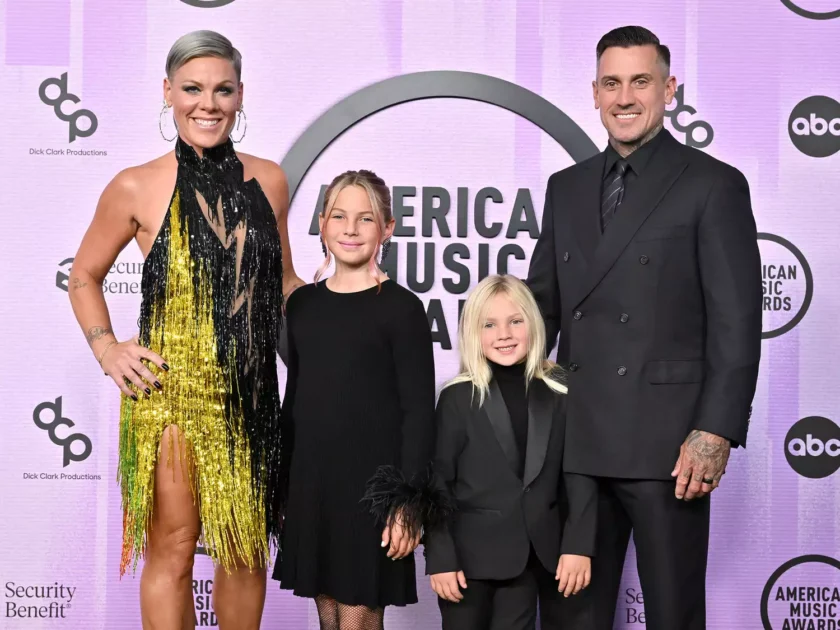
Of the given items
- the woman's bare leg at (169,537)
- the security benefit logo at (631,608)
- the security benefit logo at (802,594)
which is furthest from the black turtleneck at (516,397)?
the security benefit logo at (802,594)

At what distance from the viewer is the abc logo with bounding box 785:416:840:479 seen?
3.22 metres

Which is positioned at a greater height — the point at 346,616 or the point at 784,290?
the point at 784,290

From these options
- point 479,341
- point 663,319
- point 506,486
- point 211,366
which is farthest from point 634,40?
point 211,366

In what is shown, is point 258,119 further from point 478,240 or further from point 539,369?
point 539,369

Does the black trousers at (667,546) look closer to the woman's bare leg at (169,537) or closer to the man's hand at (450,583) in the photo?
the man's hand at (450,583)

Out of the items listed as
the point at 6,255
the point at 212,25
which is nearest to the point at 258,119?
the point at 212,25

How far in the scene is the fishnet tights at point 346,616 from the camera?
2.17 meters

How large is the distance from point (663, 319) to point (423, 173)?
52.7 inches

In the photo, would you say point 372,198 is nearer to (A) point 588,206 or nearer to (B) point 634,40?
(A) point 588,206

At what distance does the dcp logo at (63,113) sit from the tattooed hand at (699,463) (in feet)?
7.48

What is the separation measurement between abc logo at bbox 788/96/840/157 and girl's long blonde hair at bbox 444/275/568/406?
4.93 feet

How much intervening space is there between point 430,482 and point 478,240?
1.26 m

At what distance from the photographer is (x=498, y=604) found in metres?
2.24

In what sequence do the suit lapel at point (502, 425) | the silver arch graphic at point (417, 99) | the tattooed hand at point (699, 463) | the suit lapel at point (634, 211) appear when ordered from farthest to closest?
the silver arch graphic at point (417, 99) → the suit lapel at point (502, 425) → the suit lapel at point (634, 211) → the tattooed hand at point (699, 463)
